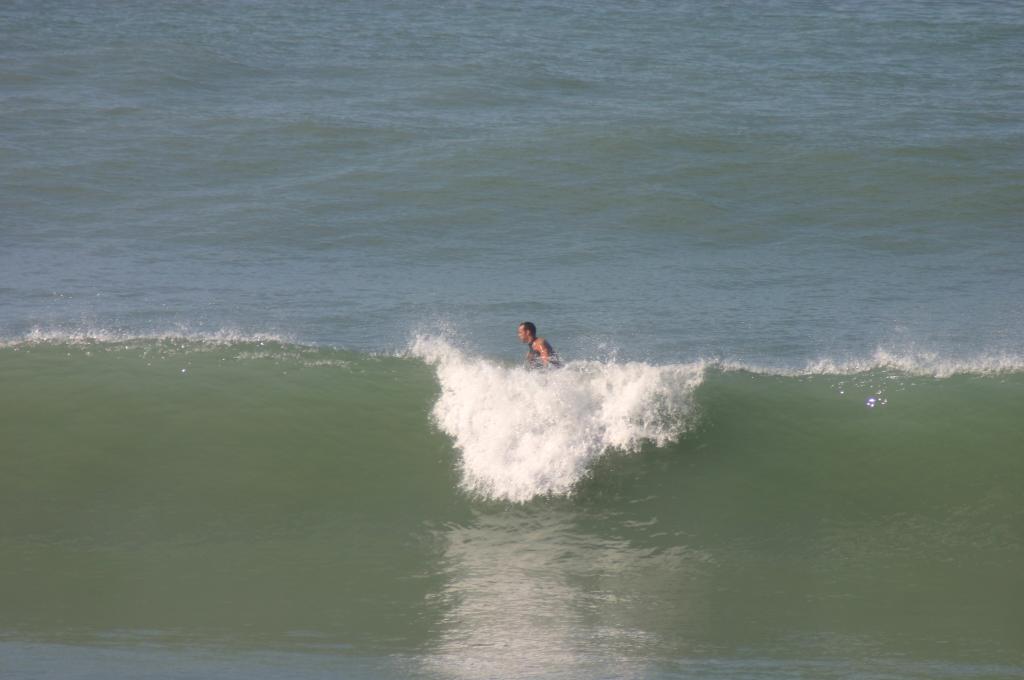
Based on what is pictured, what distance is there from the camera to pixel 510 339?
528 inches

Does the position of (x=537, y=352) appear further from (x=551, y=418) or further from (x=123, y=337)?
(x=123, y=337)

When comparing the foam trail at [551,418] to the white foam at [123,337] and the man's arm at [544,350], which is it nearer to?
the man's arm at [544,350]

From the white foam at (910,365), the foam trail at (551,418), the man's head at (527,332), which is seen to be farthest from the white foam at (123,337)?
the white foam at (910,365)

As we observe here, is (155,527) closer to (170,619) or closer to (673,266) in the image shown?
(170,619)

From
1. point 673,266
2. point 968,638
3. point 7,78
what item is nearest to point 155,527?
point 968,638

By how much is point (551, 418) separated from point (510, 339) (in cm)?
360

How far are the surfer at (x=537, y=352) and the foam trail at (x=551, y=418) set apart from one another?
0.56 ft

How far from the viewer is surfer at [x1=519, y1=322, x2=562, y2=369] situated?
1061cm

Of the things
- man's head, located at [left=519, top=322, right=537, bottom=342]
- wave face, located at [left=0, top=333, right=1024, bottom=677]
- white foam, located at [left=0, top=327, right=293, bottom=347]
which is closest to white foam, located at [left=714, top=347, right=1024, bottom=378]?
wave face, located at [left=0, top=333, right=1024, bottom=677]

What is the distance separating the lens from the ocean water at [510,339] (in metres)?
7.97

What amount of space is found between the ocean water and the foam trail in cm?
4

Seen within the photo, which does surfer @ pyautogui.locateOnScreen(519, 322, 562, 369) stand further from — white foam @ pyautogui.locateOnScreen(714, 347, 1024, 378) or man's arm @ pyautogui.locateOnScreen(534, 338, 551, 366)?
white foam @ pyautogui.locateOnScreen(714, 347, 1024, 378)

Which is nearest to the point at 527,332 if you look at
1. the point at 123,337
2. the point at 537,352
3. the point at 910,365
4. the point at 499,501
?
the point at 537,352

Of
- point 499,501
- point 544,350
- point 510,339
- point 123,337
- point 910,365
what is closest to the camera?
point 499,501
